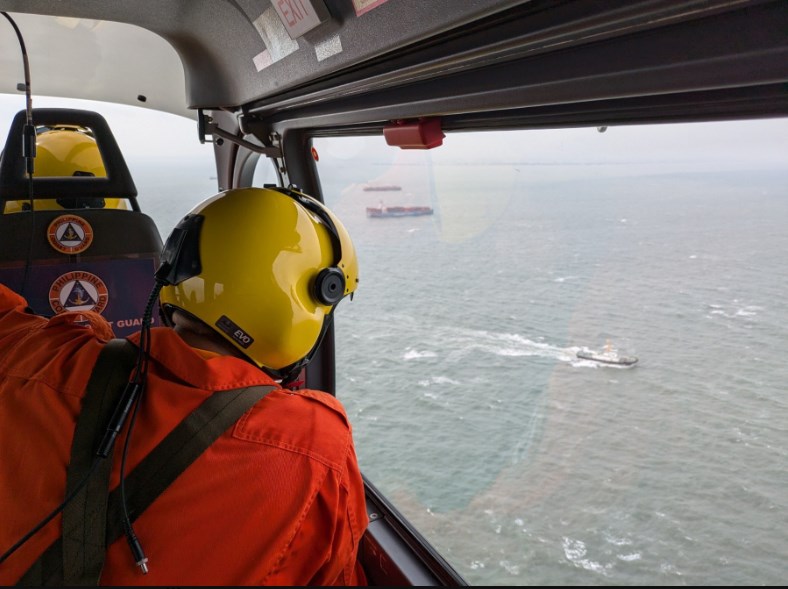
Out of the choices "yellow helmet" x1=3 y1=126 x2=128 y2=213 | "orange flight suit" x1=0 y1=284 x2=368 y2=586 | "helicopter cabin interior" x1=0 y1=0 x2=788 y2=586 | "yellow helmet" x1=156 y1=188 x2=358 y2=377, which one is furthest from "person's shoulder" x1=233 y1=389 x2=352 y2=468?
"yellow helmet" x1=3 y1=126 x2=128 y2=213

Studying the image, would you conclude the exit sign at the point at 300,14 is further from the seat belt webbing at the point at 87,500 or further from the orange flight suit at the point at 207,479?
the seat belt webbing at the point at 87,500

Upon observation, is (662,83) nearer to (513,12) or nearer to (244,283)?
(513,12)

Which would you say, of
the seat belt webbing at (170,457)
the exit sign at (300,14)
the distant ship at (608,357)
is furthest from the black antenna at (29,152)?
the distant ship at (608,357)

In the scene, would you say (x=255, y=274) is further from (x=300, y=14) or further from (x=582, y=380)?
(x=582, y=380)

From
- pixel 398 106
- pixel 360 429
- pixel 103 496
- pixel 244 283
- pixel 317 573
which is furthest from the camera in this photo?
pixel 360 429

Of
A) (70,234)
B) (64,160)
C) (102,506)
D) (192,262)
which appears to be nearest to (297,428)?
(102,506)

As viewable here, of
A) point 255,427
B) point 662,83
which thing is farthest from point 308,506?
point 662,83

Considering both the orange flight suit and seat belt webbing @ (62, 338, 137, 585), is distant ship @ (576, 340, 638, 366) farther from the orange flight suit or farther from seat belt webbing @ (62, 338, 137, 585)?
seat belt webbing @ (62, 338, 137, 585)
